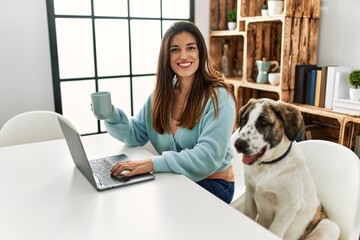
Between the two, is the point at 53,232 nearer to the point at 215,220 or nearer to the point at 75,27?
the point at 215,220

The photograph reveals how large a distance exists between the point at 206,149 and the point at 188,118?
189mm

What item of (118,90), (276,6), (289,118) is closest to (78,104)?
(118,90)

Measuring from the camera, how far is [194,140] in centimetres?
155

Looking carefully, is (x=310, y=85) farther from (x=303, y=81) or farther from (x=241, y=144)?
(x=241, y=144)

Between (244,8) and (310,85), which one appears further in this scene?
(244,8)

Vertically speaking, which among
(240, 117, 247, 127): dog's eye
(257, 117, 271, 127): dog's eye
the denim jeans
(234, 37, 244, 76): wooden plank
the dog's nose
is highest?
(234, 37, 244, 76): wooden plank

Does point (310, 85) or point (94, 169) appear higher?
point (310, 85)

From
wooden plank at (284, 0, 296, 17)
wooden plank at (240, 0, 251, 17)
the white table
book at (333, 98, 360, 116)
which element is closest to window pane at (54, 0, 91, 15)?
wooden plank at (240, 0, 251, 17)


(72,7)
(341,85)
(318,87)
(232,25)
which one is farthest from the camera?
(232,25)

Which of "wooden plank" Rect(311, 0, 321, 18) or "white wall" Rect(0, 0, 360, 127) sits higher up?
"wooden plank" Rect(311, 0, 321, 18)

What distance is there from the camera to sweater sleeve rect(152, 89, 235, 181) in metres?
1.35

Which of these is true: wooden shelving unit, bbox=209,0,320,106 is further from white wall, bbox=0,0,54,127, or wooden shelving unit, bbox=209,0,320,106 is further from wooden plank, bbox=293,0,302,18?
white wall, bbox=0,0,54,127

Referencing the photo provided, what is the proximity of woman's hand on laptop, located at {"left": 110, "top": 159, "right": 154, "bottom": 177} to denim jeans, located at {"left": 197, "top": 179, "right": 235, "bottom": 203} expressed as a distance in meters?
0.31

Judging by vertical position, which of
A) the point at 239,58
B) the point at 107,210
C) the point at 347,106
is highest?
the point at 239,58
